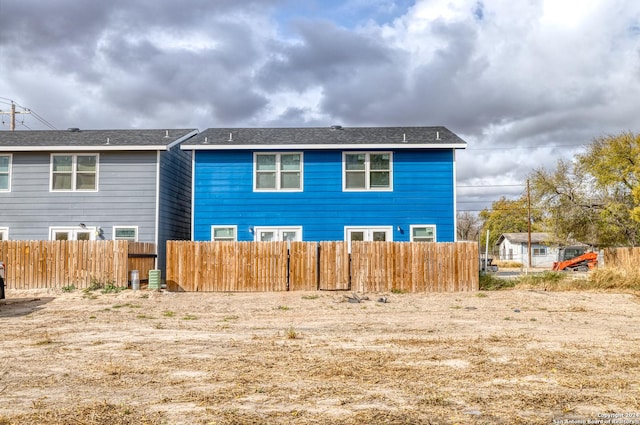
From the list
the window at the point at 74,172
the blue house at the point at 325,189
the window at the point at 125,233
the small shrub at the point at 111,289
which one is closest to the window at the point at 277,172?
the blue house at the point at 325,189

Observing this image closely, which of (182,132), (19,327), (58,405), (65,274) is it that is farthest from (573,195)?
(58,405)

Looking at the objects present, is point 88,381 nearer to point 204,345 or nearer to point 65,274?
point 204,345

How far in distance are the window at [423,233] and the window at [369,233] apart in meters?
0.82

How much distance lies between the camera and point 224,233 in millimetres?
20328

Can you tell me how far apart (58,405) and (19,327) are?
21.2 feet

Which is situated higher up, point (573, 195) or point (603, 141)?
point (603, 141)

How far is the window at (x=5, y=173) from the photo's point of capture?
2095 cm

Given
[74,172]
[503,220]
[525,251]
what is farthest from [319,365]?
[503,220]

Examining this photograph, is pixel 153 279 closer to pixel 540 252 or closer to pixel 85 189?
pixel 85 189

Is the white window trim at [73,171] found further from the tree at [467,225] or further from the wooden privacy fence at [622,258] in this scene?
the tree at [467,225]

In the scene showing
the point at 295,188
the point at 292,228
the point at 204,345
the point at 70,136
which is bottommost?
the point at 204,345

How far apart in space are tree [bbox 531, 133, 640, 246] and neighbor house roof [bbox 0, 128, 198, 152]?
55.6 feet

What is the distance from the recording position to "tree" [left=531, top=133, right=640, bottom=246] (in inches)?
973

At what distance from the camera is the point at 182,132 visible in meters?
22.9
